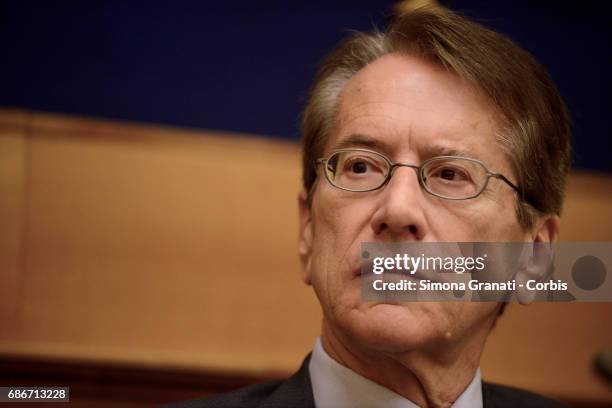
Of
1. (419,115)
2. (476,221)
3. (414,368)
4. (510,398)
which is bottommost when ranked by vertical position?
(510,398)

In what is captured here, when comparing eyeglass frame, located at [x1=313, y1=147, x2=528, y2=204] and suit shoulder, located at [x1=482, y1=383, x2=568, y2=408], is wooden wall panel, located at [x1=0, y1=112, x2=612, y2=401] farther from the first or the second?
eyeglass frame, located at [x1=313, y1=147, x2=528, y2=204]

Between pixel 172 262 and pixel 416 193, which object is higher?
pixel 416 193

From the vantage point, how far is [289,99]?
1.94m

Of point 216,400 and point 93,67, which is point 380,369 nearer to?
point 216,400

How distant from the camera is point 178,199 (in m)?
1.80

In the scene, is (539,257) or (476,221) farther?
(539,257)

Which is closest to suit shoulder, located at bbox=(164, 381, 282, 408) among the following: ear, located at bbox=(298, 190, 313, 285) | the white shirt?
the white shirt

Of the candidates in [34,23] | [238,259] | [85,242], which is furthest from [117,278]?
[34,23]

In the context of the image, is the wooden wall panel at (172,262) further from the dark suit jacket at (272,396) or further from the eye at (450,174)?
the eye at (450,174)

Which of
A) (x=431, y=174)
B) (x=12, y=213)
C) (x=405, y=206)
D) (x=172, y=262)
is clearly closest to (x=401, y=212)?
(x=405, y=206)

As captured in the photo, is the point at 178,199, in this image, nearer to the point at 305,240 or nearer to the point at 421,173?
the point at 305,240

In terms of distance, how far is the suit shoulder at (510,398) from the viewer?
1.46m

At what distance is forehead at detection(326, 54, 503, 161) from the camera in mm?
1203

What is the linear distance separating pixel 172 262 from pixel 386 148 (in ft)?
2.55
